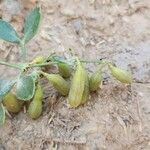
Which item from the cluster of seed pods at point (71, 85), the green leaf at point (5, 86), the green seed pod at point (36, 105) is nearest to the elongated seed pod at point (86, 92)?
the cluster of seed pods at point (71, 85)

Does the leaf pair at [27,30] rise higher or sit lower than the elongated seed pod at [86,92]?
higher

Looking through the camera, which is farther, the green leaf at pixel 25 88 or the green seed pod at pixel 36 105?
the green seed pod at pixel 36 105

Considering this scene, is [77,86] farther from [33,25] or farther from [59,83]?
[33,25]

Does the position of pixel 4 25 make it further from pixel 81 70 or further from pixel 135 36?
pixel 135 36

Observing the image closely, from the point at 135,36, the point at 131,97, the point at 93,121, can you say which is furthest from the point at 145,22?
the point at 93,121

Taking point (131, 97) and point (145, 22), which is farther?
point (145, 22)

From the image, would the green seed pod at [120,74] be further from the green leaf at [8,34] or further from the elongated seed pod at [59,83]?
the green leaf at [8,34]

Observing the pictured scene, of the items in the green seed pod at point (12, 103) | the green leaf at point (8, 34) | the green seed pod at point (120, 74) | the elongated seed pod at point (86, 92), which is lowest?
the green seed pod at point (12, 103)

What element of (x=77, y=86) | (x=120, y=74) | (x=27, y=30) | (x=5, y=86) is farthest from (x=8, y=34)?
(x=120, y=74)
